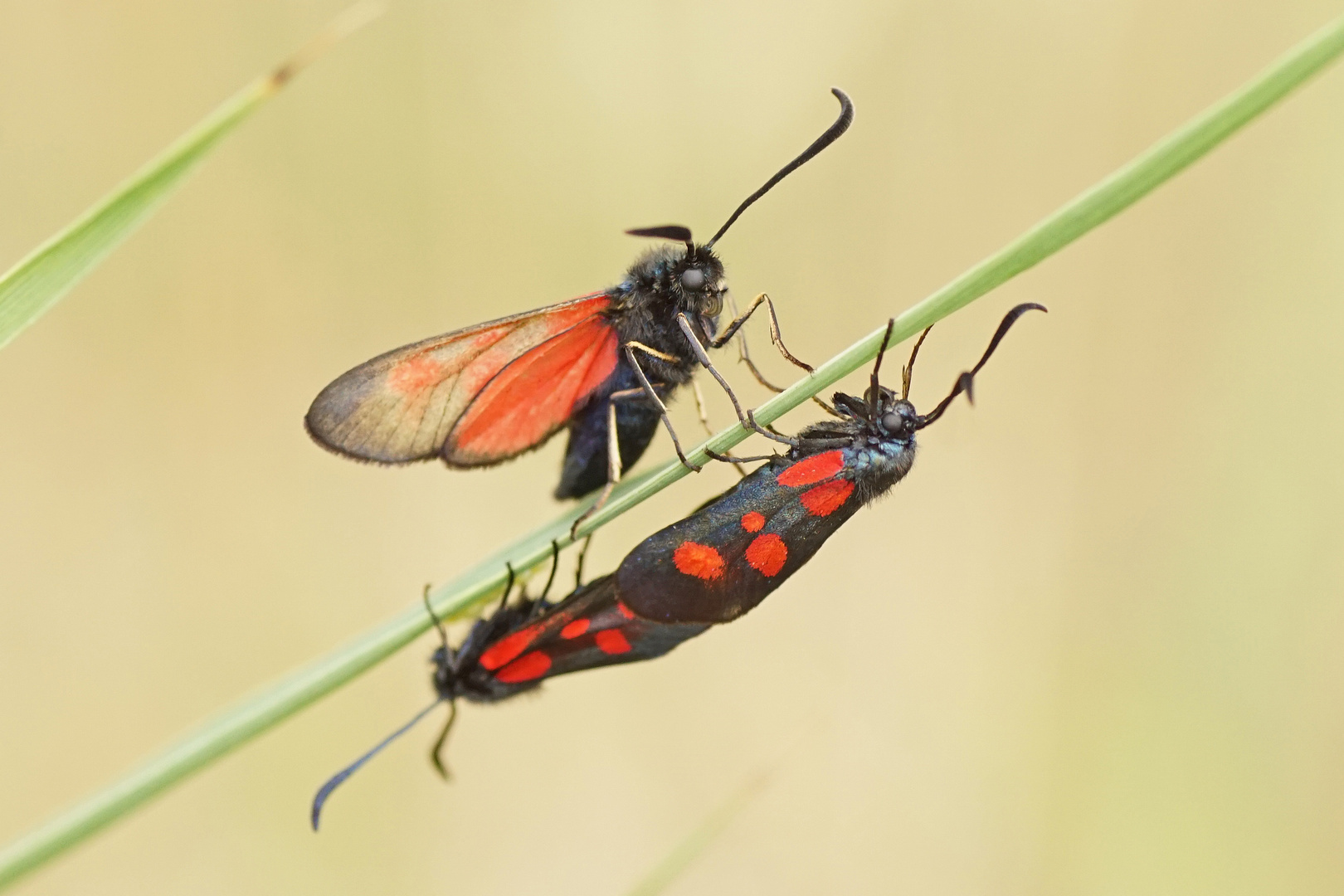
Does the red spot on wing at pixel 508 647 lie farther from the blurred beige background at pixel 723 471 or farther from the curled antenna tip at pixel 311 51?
the blurred beige background at pixel 723 471

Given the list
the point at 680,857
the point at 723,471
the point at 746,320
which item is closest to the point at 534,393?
the point at 746,320

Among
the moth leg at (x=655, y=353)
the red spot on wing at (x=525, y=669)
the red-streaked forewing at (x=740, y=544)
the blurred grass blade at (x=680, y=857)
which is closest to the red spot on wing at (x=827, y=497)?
the red-streaked forewing at (x=740, y=544)

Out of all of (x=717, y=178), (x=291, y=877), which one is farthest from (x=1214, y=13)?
(x=291, y=877)

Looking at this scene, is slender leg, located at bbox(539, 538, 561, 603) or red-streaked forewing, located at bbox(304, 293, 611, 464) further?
red-streaked forewing, located at bbox(304, 293, 611, 464)

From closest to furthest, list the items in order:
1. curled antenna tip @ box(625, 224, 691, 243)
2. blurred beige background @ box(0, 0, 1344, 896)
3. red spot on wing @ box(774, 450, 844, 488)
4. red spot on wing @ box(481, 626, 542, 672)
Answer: curled antenna tip @ box(625, 224, 691, 243) < red spot on wing @ box(774, 450, 844, 488) < red spot on wing @ box(481, 626, 542, 672) < blurred beige background @ box(0, 0, 1344, 896)

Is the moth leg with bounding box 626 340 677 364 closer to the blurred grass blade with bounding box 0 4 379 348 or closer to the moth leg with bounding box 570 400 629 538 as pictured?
the moth leg with bounding box 570 400 629 538

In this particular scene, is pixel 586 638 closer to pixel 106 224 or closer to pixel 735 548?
pixel 735 548

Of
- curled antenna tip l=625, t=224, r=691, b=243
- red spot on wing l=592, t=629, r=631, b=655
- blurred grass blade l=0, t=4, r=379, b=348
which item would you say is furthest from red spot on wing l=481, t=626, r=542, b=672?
blurred grass blade l=0, t=4, r=379, b=348
